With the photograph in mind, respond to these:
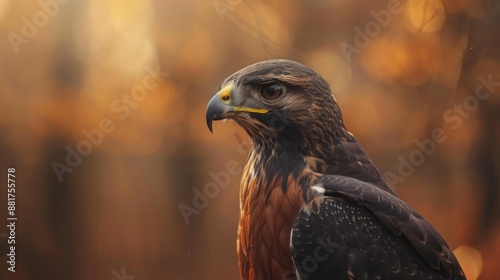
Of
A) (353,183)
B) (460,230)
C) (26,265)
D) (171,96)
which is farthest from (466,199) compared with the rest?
(26,265)

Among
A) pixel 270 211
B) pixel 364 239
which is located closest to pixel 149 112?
pixel 270 211

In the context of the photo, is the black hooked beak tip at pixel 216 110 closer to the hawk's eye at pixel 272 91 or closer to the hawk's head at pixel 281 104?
the hawk's head at pixel 281 104

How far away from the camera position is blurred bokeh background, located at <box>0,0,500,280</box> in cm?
321

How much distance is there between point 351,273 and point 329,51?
5.01ft

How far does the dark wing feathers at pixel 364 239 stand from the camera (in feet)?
6.75

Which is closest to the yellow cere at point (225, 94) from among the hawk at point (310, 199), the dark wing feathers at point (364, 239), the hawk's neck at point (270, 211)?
the hawk at point (310, 199)

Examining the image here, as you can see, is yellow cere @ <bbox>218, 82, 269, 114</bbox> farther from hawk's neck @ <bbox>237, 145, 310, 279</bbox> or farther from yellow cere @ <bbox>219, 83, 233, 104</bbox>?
hawk's neck @ <bbox>237, 145, 310, 279</bbox>

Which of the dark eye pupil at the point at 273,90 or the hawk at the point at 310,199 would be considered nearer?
the hawk at the point at 310,199

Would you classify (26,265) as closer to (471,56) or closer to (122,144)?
(122,144)

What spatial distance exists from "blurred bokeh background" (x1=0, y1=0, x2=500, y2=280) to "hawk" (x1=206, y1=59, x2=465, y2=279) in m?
0.87

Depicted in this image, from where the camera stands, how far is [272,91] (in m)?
2.26

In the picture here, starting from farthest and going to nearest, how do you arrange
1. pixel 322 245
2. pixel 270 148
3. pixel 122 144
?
pixel 122 144, pixel 270 148, pixel 322 245

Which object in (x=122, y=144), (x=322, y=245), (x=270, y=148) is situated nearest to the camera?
(x=322, y=245)

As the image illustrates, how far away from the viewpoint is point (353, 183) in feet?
7.12
